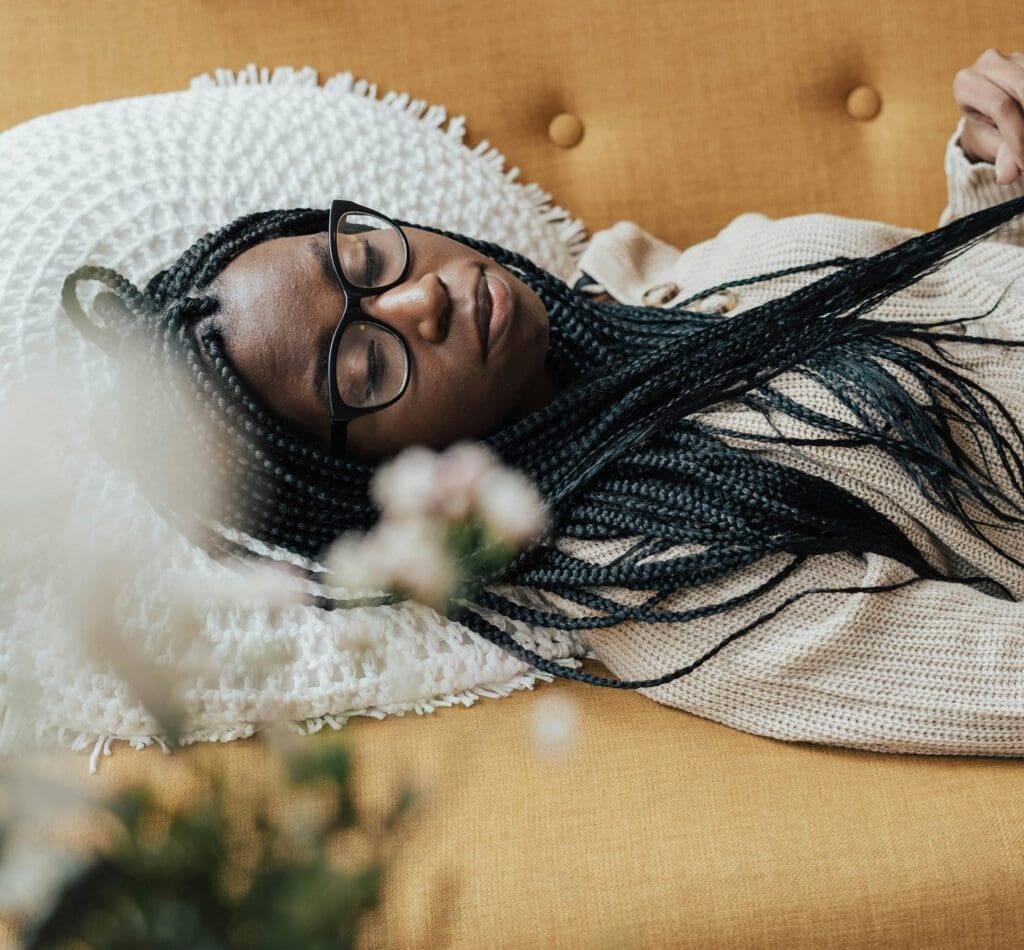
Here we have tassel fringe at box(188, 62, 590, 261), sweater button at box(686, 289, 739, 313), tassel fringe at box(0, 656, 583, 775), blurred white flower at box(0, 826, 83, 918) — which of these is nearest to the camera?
blurred white flower at box(0, 826, 83, 918)

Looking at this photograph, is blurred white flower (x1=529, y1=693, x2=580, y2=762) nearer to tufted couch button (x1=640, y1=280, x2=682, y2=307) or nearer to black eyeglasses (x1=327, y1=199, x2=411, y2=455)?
black eyeglasses (x1=327, y1=199, x2=411, y2=455)

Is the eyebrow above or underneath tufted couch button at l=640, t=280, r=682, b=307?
above

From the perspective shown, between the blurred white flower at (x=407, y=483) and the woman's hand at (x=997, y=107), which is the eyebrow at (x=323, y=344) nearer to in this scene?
the blurred white flower at (x=407, y=483)

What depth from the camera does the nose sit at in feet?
2.62

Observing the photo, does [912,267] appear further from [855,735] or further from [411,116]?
[411,116]

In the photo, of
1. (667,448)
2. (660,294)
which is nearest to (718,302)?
(660,294)

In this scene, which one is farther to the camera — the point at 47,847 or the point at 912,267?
the point at 912,267

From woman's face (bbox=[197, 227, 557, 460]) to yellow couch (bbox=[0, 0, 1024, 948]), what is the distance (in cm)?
26

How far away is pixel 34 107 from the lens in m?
1.10

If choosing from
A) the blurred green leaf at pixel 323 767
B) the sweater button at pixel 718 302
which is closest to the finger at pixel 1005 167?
the sweater button at pixel 718 302

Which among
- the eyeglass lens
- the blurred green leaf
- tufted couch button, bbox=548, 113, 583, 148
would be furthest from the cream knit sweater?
the blurred green leaf

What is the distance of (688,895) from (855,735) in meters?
0.19

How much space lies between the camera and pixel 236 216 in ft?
3.23

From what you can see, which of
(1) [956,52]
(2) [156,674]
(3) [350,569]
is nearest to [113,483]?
(3) [350,569]
